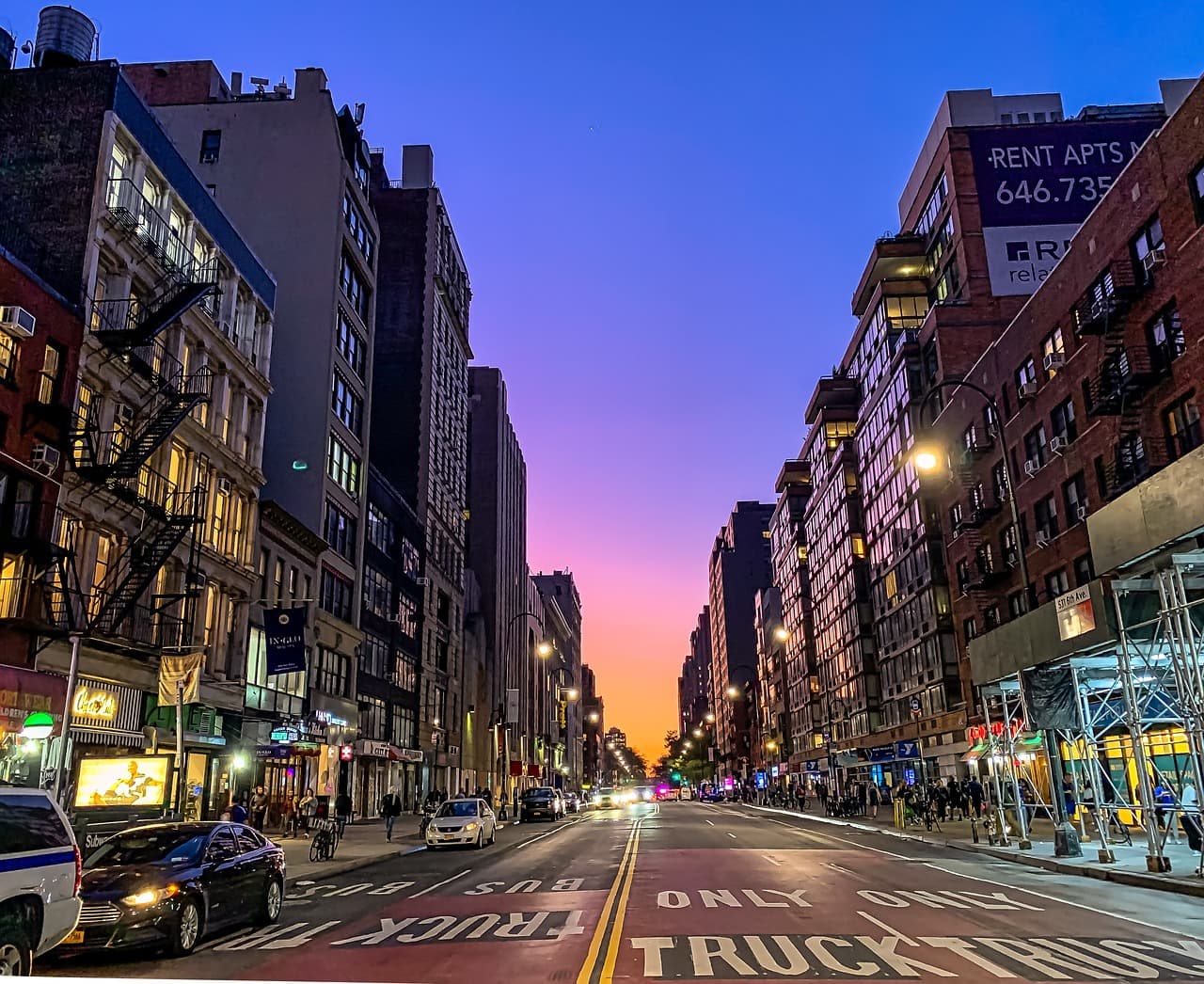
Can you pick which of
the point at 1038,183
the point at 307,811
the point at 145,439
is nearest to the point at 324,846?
the point at 145,439

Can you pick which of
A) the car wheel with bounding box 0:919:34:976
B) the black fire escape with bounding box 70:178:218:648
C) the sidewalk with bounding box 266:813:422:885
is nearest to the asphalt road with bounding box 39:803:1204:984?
the sidewalk with bounding box 266:813:422:885

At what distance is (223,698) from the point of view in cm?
3406

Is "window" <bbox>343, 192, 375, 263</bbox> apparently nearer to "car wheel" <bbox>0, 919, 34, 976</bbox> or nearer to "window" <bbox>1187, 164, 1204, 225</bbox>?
"window" <bbox>1187, 164, 1204, 225</bbox>

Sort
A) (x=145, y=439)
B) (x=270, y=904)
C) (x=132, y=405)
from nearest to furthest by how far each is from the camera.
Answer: (x=270, y=904) < (x=145, y=439) < (x=132, y=405)

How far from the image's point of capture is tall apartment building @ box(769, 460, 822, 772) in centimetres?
10481

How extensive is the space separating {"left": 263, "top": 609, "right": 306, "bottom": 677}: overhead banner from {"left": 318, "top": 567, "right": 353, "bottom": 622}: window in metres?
11.5

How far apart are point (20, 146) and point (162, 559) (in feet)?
43.3

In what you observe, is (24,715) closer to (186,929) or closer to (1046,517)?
(186,929)

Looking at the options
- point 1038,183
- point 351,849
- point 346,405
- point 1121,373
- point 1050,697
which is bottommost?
point 351,849

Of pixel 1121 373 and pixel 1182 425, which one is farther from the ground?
pixel 1121 373

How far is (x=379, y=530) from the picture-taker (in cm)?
5597

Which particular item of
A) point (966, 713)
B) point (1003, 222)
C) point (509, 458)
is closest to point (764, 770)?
point (509, 458)

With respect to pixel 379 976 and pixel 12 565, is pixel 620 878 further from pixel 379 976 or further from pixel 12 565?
pixel 12 565

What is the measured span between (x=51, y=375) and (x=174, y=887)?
17966 mm
